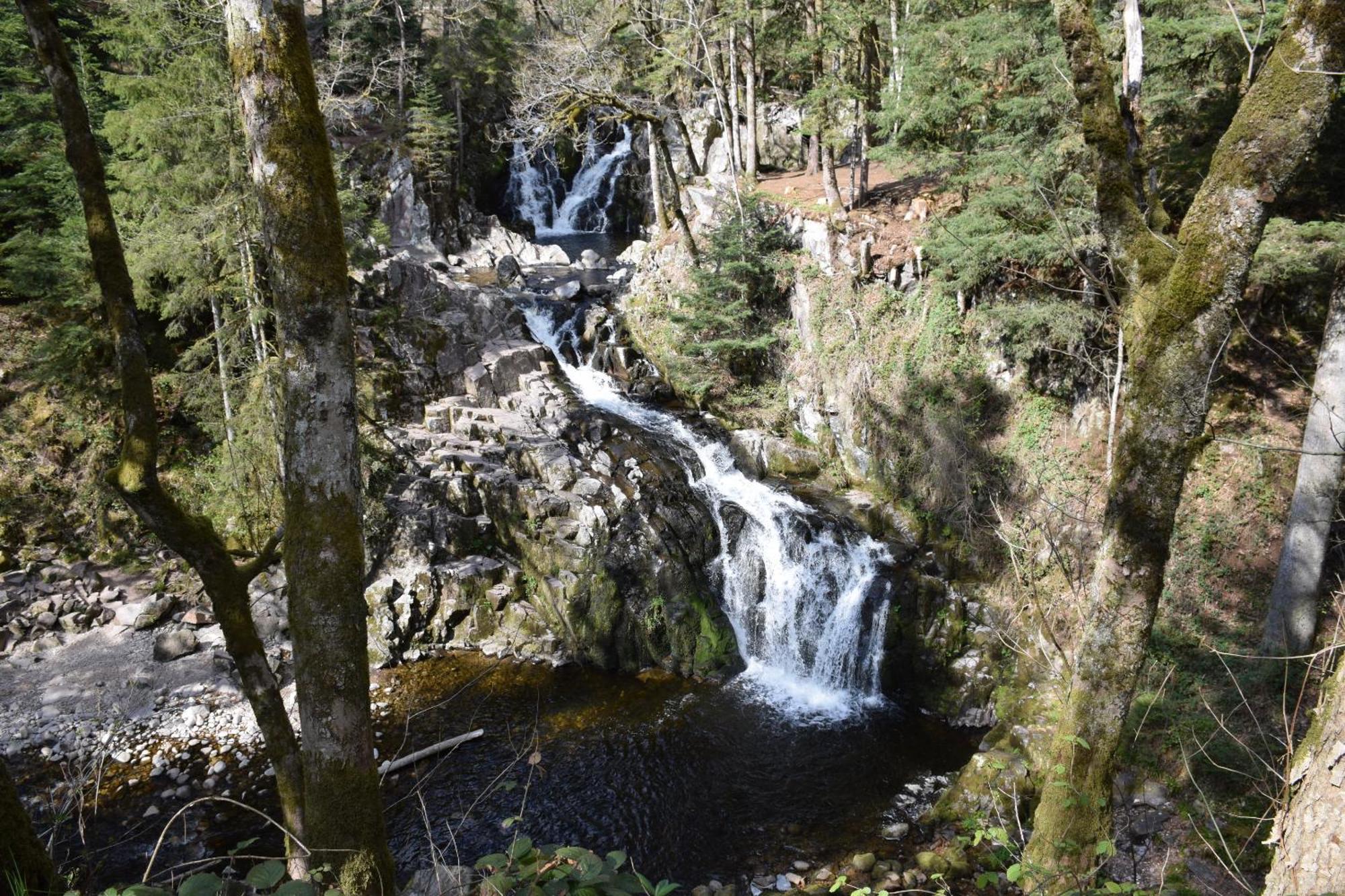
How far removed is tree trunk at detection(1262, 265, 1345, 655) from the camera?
25.3 ft

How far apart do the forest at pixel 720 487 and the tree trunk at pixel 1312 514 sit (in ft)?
0.16

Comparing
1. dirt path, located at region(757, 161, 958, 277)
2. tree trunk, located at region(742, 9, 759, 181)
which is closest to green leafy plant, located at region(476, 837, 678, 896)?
dirt path, located at region(757, 161, 958, 277)

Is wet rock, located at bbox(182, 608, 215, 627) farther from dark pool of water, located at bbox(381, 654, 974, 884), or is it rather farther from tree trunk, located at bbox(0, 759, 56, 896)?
tree trunk, located at bbox(0, 759, 56, 896)

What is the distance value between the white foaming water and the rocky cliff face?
0.46m

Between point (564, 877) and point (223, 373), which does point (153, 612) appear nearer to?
point (223, 373)

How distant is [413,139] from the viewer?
21.7m

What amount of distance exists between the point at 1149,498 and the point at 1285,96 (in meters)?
1.87

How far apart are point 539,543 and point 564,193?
62.7ft

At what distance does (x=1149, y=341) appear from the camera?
130 inches

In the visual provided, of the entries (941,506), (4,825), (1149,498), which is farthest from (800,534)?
(4,825)

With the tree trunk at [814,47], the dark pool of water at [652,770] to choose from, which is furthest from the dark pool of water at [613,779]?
the tree trunk at [814,47]

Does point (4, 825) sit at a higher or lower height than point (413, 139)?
lower

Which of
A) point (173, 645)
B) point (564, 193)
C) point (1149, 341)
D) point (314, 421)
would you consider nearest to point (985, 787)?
point (1149, 341)

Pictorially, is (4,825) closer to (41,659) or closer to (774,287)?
(41,659)
